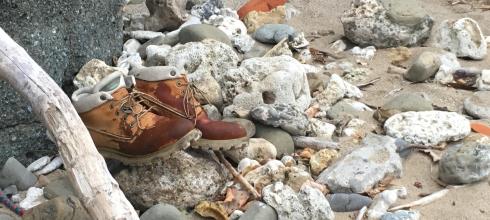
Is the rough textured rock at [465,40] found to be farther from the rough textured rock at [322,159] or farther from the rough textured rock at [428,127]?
the rough textured rock at [322,159]

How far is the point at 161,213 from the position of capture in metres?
2.79

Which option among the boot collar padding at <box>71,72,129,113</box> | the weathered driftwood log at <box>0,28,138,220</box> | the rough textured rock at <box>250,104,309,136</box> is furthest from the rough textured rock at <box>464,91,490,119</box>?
the weathered driftwood log at <box>0,28,138,220</box>

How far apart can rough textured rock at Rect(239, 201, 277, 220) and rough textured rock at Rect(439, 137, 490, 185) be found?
0.84 metres

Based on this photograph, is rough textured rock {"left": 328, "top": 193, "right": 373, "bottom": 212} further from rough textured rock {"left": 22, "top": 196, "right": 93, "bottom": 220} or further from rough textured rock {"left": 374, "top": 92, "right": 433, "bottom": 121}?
rough textured rock {"left": 22, "top": 196, "right": 93, "bottom": 220}

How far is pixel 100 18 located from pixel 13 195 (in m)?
1.36

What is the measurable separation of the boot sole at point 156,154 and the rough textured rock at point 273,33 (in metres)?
1.85

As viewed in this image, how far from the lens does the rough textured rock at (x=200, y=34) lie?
443 cm

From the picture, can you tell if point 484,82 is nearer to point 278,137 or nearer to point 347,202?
point 278,137

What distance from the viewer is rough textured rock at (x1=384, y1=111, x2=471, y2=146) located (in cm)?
345

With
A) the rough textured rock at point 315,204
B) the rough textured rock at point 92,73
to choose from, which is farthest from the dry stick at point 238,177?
the rough textured rock at point 92,73

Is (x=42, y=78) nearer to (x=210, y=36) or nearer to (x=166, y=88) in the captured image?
(x=166, y=88)

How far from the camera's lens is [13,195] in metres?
3.17

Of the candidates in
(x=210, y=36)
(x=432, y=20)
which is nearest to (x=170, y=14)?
(x=210, y=36)

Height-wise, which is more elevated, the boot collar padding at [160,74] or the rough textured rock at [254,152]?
the boot collar padding at [160,74]
